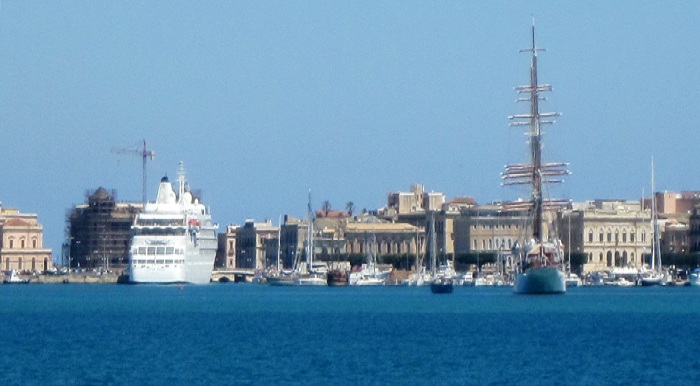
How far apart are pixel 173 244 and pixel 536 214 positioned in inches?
1829

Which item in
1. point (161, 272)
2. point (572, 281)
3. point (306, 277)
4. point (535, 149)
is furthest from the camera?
point (306, 277)

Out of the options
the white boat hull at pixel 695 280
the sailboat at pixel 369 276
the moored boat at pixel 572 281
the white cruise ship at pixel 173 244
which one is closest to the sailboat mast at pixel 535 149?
the moored boat at pixel 572 281

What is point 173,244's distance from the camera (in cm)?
15288

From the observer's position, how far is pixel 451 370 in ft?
168

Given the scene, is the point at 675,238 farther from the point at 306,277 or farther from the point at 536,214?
the point at 536,214

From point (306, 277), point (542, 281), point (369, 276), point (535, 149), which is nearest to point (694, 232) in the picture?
point (369, 276)

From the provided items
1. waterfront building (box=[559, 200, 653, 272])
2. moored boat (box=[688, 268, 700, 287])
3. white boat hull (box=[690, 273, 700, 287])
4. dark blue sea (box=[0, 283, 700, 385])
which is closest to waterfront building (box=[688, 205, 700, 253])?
waterfront building (box=[559, 200, 653, 272])

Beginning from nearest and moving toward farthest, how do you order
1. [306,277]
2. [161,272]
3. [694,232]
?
[161,272]
[306,277]
[694,232]

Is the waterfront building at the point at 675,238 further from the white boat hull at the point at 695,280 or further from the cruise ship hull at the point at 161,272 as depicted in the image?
the cruise ship hull at the point at 161,272

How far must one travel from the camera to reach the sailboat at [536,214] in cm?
10656

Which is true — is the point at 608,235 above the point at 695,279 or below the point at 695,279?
above

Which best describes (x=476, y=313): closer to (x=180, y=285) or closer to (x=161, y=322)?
(x=161, y=322)

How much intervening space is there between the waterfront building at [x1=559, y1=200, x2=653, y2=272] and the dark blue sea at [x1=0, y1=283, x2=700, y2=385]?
101545 mm

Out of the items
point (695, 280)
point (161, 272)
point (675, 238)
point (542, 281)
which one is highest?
point (675, 238)
